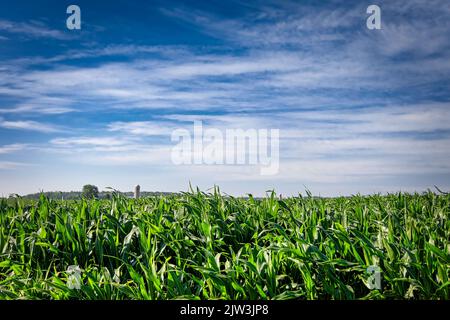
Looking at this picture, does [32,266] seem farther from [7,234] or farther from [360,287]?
[360,287]

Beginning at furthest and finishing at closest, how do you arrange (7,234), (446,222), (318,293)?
(7,234) < (446,222) < (318,293)

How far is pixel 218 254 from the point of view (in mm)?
3654

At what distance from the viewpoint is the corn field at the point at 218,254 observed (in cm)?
330

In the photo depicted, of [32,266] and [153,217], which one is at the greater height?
[153,217]

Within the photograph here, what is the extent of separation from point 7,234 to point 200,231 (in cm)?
250

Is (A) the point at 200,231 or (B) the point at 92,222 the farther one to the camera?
(B) the point at 92,222

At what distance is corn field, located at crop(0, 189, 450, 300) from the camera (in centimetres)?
330

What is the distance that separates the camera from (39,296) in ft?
11.5
